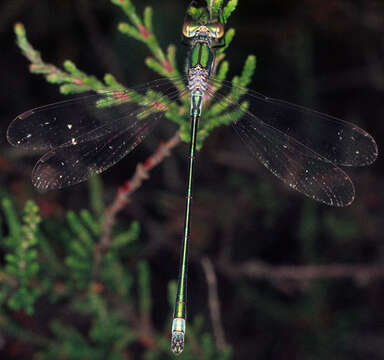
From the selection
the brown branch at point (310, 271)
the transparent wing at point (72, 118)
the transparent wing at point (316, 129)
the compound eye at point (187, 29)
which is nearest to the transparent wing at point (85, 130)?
the transparent wing at point (72, 118)

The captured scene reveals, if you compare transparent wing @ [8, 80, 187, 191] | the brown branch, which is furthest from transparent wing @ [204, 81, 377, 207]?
the brown branch

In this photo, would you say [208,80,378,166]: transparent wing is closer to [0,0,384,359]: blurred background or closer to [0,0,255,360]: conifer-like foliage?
[0,0,255,360]: conifer-like foliage

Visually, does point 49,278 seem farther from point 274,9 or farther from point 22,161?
point 274,9

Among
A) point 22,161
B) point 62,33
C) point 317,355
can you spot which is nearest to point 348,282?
point 317,355

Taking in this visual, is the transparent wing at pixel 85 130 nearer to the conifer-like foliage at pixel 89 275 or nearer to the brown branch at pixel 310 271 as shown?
the conifer-like foliage at pixel 89 275

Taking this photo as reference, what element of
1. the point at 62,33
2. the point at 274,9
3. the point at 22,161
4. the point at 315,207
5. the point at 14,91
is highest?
the point at 274,9

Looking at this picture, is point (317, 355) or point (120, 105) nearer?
point (120, 105)
